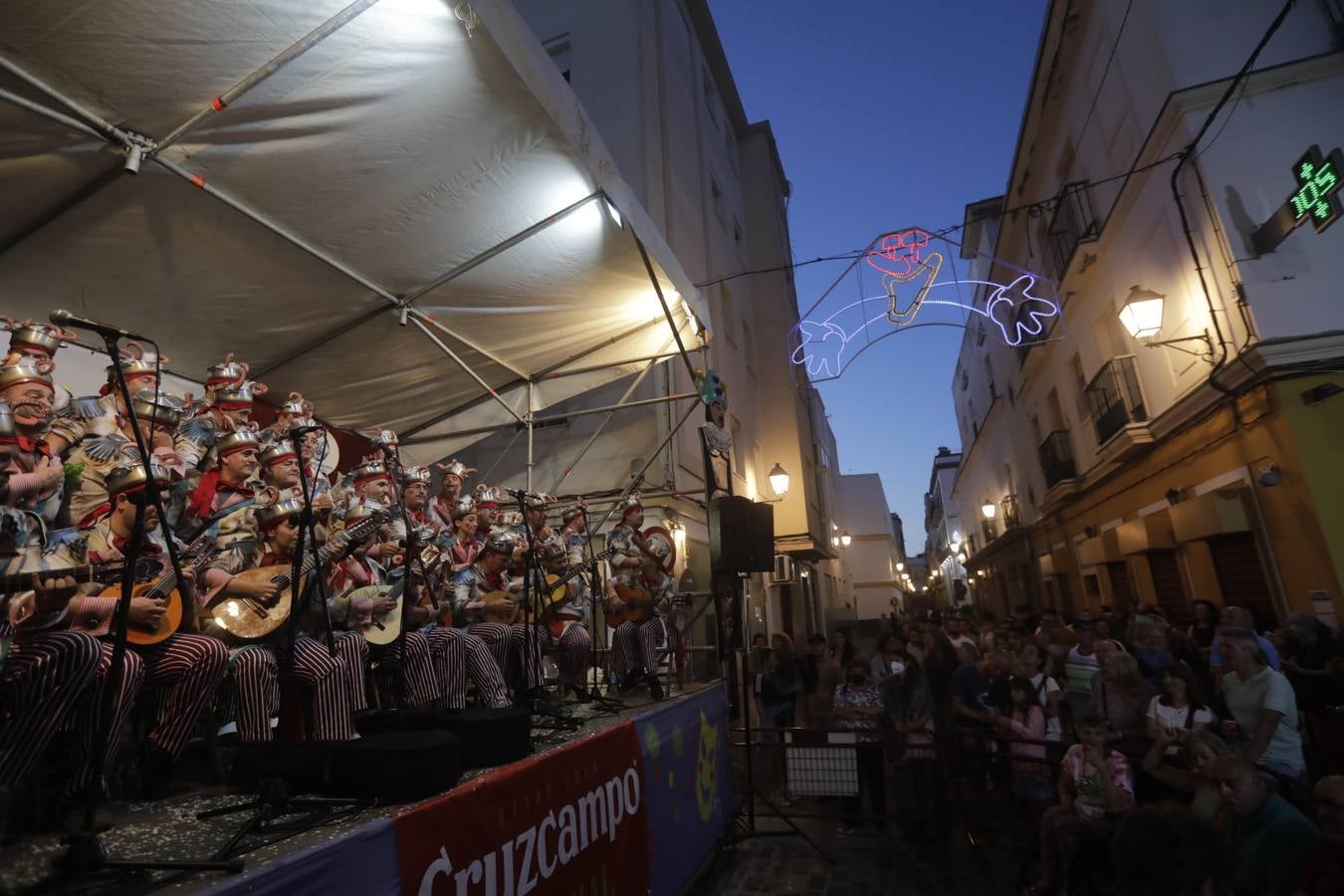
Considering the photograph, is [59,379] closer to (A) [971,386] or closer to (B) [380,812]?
(B) [380,812]

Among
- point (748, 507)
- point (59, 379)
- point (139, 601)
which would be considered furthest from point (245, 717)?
point (748, 507)

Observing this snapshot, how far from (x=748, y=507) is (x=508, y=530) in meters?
2.50

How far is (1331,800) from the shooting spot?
335cm

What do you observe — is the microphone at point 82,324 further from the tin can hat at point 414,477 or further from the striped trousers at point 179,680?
the tin can hat at point 414,477

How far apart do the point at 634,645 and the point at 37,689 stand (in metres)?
4.85

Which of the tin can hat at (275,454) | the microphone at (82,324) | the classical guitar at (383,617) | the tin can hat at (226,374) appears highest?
the tin can hat at (226,374)

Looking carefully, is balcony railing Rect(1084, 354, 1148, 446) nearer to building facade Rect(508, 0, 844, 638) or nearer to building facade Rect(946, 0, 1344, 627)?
building facade Rect(946, 0, 1344, 627)

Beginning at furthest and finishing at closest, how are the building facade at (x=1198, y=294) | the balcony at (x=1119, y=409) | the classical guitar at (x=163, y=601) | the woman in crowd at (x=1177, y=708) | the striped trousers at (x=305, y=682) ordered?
the balcony at (x=1119, y=409), the building facade at (x=1198, y=294), the woman in crowd at (x=1177, y=708), the striped trousers at (x=305, y=682), the classical guitar at (x=163, y=601)

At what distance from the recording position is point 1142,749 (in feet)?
17.4

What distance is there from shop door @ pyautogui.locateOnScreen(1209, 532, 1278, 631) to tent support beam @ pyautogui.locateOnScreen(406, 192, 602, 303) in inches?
352

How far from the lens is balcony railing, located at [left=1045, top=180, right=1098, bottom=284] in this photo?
41.0 feet

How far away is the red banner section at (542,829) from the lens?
2.59 metres

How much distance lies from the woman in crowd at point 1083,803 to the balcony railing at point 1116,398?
8467 millimetres

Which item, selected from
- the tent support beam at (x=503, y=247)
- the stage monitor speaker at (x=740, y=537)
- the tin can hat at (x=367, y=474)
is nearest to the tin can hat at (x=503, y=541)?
the tin can hat at (x=367, y=474)
